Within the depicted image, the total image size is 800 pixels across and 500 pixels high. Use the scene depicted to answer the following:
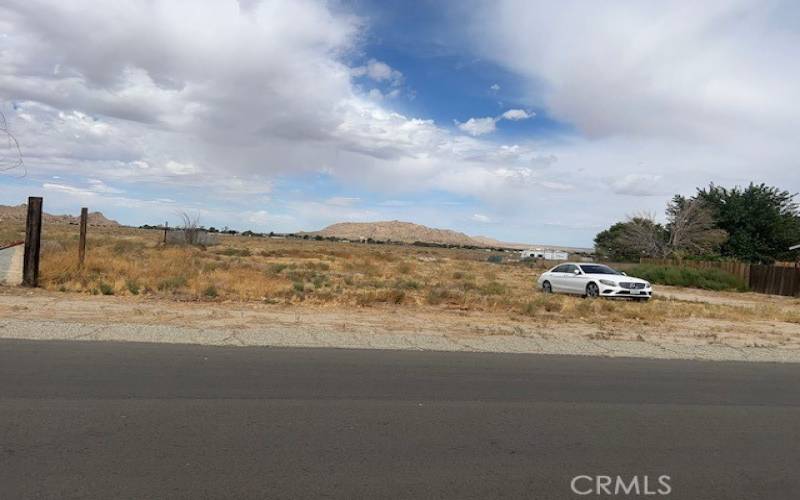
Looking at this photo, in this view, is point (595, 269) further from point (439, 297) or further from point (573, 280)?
point (439, 297)

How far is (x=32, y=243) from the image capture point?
17.1 metres

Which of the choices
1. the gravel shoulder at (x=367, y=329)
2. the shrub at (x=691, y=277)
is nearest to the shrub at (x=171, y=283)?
the gravel shoulder at (x=367, y=329)

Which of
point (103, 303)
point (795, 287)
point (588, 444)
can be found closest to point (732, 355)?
point (588, 444)

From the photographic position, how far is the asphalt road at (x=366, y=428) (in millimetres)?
4711

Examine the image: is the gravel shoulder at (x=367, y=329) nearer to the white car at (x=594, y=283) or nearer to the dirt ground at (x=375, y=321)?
the dirt ground at (x=375, y=321)

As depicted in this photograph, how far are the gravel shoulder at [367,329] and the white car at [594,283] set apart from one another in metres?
6.01

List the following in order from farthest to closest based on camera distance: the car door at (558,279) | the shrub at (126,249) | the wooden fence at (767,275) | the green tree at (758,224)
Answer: the green tree at (758,224) < the shrub at (126,249) < the wooden fence at (767,275) < the car door at (558,279)

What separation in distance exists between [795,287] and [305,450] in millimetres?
34529

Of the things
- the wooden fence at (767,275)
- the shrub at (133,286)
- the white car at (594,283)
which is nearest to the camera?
the shrub at (133,286)

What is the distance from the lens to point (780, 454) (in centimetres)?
578

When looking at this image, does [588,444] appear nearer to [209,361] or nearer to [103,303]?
[209,361]

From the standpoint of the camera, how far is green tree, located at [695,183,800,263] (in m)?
52.1

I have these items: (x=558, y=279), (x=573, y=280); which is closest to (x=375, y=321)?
(x=573, y=280)

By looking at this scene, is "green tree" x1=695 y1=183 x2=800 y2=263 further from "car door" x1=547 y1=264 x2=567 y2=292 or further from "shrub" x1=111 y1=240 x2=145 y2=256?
"shrub" x1=111 y1=240 x2=145 y2=256
